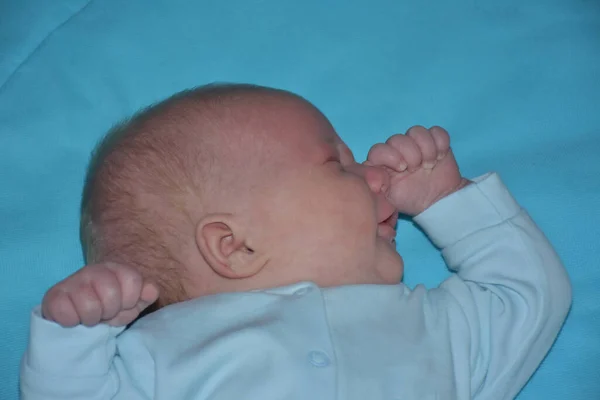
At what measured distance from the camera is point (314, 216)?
1.47m

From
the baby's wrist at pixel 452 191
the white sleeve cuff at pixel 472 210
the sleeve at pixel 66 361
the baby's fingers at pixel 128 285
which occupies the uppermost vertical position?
the baby's wrist at pixel 452 191

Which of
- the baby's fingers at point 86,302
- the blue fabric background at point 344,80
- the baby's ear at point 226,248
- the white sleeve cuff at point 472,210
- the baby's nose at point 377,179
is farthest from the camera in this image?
the blue fabric background at point 344,80

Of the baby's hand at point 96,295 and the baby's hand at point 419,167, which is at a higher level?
the baby's hand at point 419,167

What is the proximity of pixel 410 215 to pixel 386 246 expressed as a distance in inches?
9.8

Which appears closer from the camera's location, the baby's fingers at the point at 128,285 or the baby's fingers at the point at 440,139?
the baby's fingers at the point at 128,285

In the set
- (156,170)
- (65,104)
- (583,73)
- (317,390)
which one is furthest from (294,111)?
(583,73)

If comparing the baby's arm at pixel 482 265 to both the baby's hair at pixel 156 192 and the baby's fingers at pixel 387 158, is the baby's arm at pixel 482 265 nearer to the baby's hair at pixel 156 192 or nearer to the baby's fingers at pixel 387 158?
the baby's fingers at pixel 387 158

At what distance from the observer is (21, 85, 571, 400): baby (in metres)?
1.36

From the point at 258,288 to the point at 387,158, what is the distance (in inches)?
16.1

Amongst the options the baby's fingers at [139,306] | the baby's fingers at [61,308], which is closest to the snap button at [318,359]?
the baby's fingers at [139,306]

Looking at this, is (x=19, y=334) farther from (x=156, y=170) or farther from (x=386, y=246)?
(x=386, y=246)

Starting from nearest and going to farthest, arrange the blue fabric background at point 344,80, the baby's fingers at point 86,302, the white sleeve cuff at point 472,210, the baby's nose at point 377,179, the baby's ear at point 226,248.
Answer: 1. the baby's fingers at point 86,302
2. the baby's ear at point 226,248
3. the baby's nose at point 377,179
4. the white sleeve cuff at point 472,210
5. the blue fabric background at point 344,80

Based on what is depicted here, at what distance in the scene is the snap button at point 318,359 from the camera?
4.46 feet

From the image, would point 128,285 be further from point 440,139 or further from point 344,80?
point 344,80
